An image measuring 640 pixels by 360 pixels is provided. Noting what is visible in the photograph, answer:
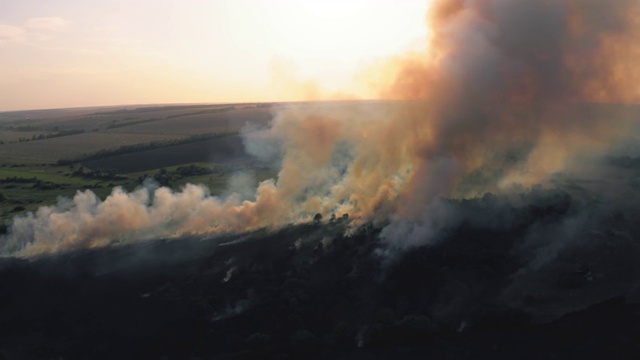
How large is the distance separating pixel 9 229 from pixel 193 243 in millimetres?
44477

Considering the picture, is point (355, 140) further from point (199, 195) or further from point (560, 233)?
point (560, 233)

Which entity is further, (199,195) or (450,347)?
(199,195)

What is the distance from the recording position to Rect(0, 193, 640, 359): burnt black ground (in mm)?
55875

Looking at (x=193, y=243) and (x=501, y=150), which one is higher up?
(x=501, y=150)

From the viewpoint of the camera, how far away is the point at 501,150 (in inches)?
3735

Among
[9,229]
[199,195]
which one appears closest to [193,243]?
[199,195]

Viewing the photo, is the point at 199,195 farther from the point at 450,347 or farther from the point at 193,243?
the point at 450,347

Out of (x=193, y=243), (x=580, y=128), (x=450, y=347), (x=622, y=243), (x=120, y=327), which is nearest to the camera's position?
(x=450, y=347)

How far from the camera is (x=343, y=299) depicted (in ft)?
214

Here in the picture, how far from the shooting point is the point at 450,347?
5425 cm

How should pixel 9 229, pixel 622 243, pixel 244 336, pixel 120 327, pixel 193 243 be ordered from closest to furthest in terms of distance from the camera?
pixel 244 336 → pixel 120 327 → pixel 622 243 → pixel 193 243 → pixel 9 229

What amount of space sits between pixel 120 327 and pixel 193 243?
25.6m

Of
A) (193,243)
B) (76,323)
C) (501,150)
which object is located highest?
(501,150)

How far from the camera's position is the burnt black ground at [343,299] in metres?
55.9
